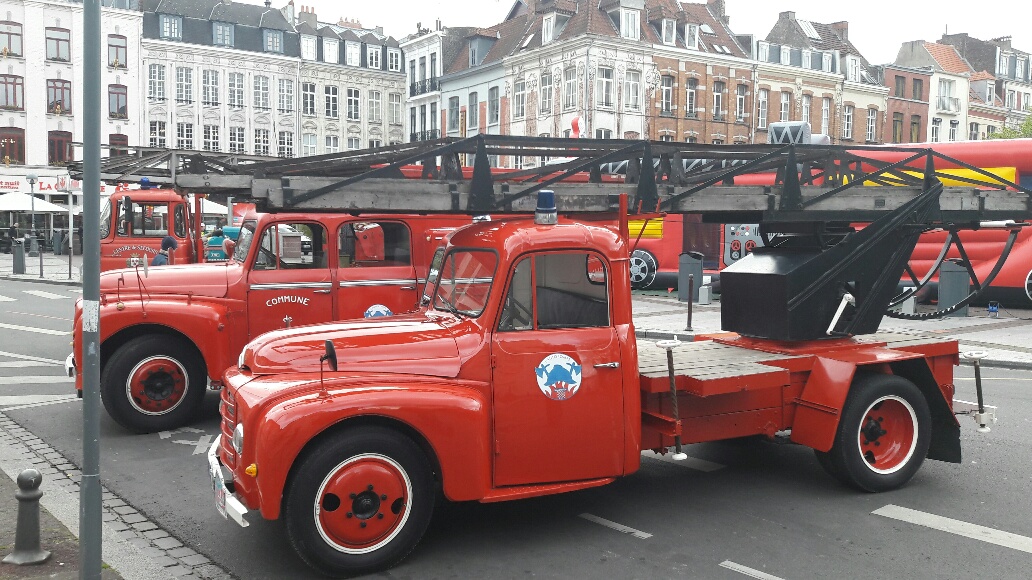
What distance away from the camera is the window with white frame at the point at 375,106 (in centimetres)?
6372

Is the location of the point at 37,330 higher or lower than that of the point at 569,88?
lower

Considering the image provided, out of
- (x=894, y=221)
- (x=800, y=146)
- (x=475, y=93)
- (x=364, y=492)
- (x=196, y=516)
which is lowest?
(x=196, y=516)

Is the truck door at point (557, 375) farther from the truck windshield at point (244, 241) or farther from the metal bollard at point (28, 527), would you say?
the truck windshield at point (244, 241)

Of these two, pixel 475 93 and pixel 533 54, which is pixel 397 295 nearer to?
pixel 533 54

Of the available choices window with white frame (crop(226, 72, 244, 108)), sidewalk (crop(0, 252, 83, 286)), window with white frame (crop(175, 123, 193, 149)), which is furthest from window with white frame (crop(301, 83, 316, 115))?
sidewalk (crop(0, 252, 83, 286))

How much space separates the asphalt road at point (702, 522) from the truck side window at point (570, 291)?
1410 mm

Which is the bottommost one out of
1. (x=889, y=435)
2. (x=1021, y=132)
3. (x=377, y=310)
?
(x=889, y=435)

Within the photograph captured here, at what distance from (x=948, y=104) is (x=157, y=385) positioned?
207 feet

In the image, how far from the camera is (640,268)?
2519cm

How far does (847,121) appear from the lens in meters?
55.9

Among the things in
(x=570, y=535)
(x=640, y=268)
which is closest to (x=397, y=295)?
(x=570, y=535)

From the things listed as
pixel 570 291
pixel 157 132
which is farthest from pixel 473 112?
pixel 570 291

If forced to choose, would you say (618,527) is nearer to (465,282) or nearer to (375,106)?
(465,282)

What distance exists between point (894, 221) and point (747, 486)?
238 cm
